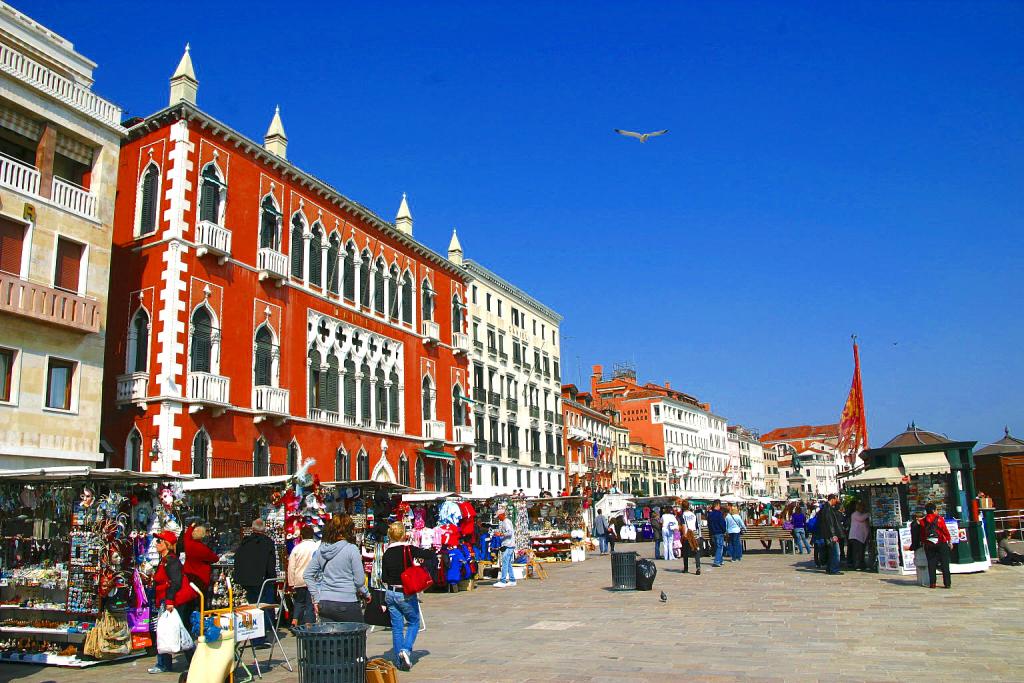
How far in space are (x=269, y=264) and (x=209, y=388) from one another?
4.83 m

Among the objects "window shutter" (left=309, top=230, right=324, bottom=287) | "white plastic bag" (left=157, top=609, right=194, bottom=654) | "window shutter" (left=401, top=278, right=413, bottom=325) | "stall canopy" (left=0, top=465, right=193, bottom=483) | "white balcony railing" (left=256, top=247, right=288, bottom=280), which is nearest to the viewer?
"white plastic bag" (left=157, top=609, right=194, bottom=654)

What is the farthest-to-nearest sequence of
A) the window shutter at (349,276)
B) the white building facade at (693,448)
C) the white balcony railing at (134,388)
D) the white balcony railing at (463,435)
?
the white building facade at (693,448) → the white balcony railing at (463,435) → the window shutter at (349,276) → the white balcony railing at (134,388)

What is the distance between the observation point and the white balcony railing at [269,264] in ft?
85.4

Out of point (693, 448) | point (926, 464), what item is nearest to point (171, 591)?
point (926, 464)

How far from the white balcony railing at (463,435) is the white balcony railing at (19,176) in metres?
22.2

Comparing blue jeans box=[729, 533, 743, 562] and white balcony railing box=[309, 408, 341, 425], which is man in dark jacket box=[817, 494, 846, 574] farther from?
white balcony railing box=[309, 408, 341, 425]

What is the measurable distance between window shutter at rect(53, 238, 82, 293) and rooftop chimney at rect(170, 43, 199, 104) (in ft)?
21.4

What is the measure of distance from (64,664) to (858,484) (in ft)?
52.5

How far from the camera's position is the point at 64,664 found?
35.2 ft

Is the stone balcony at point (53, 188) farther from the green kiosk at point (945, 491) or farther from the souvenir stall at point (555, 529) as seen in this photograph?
the green kiosk at point (945, 491)

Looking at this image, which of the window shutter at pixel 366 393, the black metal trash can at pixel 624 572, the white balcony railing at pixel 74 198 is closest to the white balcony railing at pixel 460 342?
the window shutter at pixel 366 393

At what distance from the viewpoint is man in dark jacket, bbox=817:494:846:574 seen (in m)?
19.0

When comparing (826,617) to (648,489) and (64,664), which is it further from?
(648,489)

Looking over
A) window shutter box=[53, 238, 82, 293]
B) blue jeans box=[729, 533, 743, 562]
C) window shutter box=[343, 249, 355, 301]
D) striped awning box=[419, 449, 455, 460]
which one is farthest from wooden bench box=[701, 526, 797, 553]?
window shutter box=[53, 238, 82, 293]
